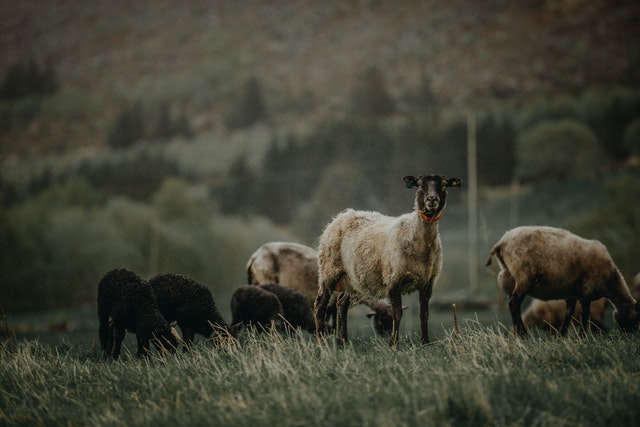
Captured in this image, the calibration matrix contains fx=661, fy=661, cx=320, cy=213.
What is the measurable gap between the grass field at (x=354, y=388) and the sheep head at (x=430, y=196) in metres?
1.59

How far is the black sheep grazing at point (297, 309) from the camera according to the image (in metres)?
12.1

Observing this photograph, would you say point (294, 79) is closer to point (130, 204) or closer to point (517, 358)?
point (130, 204)

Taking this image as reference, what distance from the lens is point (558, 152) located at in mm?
28281

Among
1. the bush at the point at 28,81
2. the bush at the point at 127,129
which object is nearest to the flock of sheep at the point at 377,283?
the bush at the point at 127,129

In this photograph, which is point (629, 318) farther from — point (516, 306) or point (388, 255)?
point (388, 255)

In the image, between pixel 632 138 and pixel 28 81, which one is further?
pixel 28 81

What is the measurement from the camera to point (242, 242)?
97.2ft

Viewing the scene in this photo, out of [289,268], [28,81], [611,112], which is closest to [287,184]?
[611,112]

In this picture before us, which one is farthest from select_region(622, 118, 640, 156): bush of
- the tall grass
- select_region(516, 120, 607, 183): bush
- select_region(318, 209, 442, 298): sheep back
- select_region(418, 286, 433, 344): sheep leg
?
select_region(418, 286, 433, 344): sheep leg

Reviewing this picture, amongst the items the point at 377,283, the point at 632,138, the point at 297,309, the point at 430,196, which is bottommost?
the point at 297,309

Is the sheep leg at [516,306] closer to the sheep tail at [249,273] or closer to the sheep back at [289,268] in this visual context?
the sheep back at [289,268]

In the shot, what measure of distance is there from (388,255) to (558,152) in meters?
21.6

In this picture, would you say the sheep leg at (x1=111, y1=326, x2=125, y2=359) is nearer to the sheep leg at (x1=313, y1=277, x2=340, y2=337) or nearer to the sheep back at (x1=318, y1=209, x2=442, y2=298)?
the sheep leg at (x1=313, y1=277, x2=340, y2=337)

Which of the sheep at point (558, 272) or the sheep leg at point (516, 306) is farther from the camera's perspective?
the sheep at point (558, 272)
